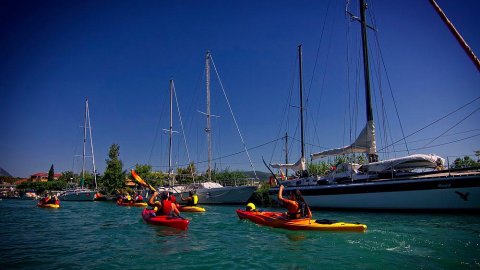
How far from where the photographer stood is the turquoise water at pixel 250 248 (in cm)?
927

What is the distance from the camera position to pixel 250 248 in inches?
456

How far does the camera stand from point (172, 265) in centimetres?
912

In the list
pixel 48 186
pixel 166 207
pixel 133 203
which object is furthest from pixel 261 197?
pixel 48 186

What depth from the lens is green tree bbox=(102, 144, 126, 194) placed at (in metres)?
58.3

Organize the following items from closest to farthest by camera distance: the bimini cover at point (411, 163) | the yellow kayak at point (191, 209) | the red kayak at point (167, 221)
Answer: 1. the red kayak at point (167, 221)
2. the bimini cover at point (411, 163)
3. the yellow kayak at point (191, 209)

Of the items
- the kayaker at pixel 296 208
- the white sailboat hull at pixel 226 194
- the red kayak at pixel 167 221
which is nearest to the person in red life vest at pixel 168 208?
the red kayak at pixel 167 221

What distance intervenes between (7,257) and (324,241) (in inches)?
444

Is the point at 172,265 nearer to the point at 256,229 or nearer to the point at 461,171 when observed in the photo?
the point at 256,229

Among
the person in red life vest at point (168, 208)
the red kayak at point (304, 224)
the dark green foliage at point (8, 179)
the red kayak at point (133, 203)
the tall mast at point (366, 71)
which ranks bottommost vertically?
the red kayak at point (133, 203)

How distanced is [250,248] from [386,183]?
515 inches

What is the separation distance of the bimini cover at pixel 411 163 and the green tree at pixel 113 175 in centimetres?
4880

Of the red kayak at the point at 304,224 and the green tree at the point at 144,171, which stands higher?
the green tree at the point at 144,171

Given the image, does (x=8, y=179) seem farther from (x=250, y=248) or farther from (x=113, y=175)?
(x=250, y=248)

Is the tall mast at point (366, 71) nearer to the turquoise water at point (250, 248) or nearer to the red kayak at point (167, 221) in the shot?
the turquoise water at point (250, 248)
